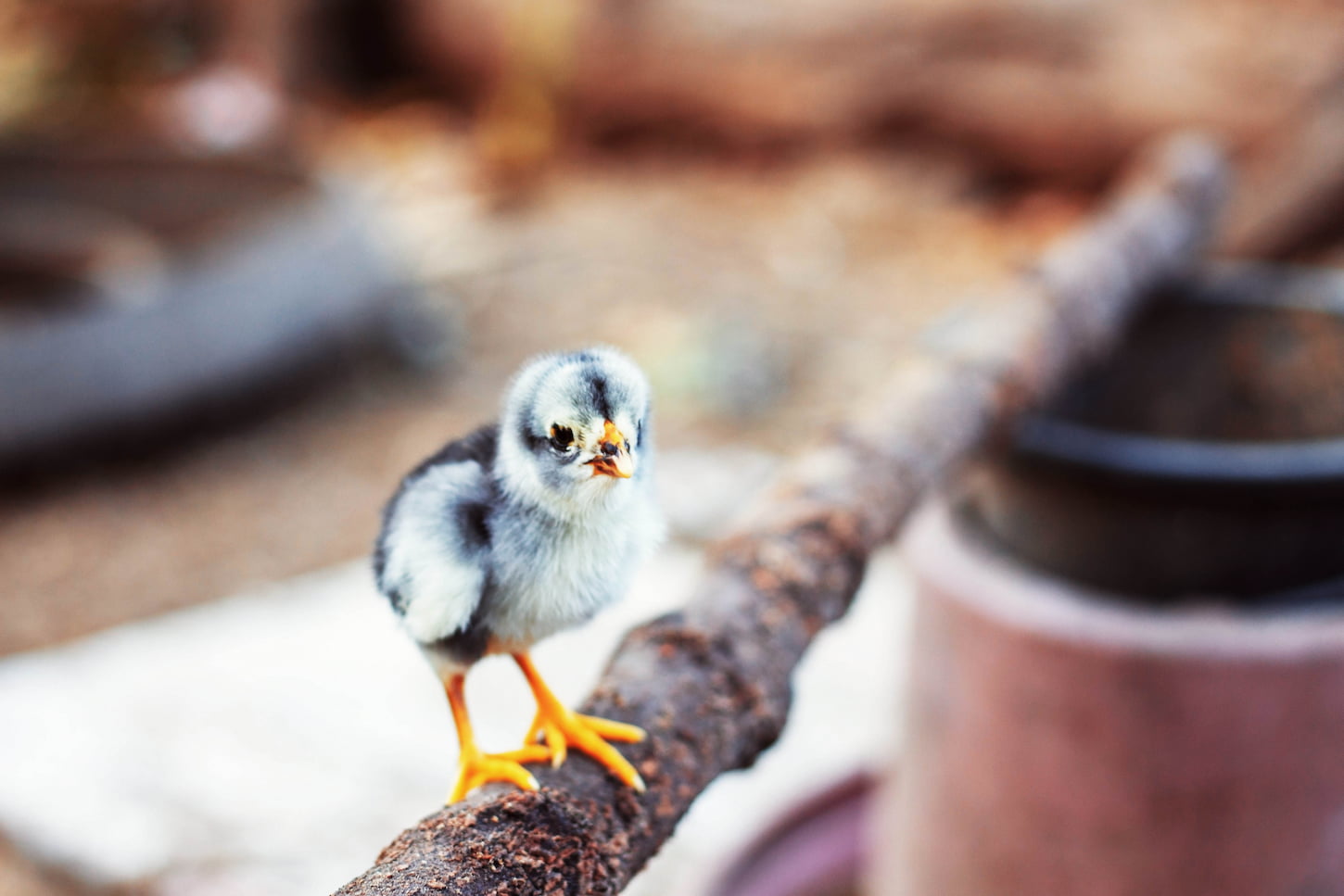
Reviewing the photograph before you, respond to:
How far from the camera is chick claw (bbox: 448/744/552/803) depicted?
870 mm

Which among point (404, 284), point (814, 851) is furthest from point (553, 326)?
point (814, 851)

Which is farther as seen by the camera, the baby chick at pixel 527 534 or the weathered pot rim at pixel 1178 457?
the weathered pot rim at pixel 1178 457

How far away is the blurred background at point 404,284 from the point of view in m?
2.69

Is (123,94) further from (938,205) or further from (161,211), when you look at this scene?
(938,205)

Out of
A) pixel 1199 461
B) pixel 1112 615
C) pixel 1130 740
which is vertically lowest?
pixel 1130 740

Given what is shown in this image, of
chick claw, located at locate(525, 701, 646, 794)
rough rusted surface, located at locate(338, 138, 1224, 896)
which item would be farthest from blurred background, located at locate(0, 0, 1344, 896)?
chick claw, located at locate(525, 701, 646, 794)

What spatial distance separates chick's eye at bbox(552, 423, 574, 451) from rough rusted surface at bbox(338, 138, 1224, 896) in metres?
0.24

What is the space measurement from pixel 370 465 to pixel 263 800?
1.81m

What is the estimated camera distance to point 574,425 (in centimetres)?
80

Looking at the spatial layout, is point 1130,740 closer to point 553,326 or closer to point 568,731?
point 568,731

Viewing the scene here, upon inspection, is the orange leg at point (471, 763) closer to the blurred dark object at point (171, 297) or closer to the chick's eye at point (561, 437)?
the chick's eye at point (561, 437)

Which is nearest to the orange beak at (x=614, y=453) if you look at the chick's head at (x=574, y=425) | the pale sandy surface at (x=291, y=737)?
the chick's head at (x=574, y=425)

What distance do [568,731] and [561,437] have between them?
0.25 metres

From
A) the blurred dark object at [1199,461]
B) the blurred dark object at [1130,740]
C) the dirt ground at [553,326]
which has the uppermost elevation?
the dirt ground at [553,326]
